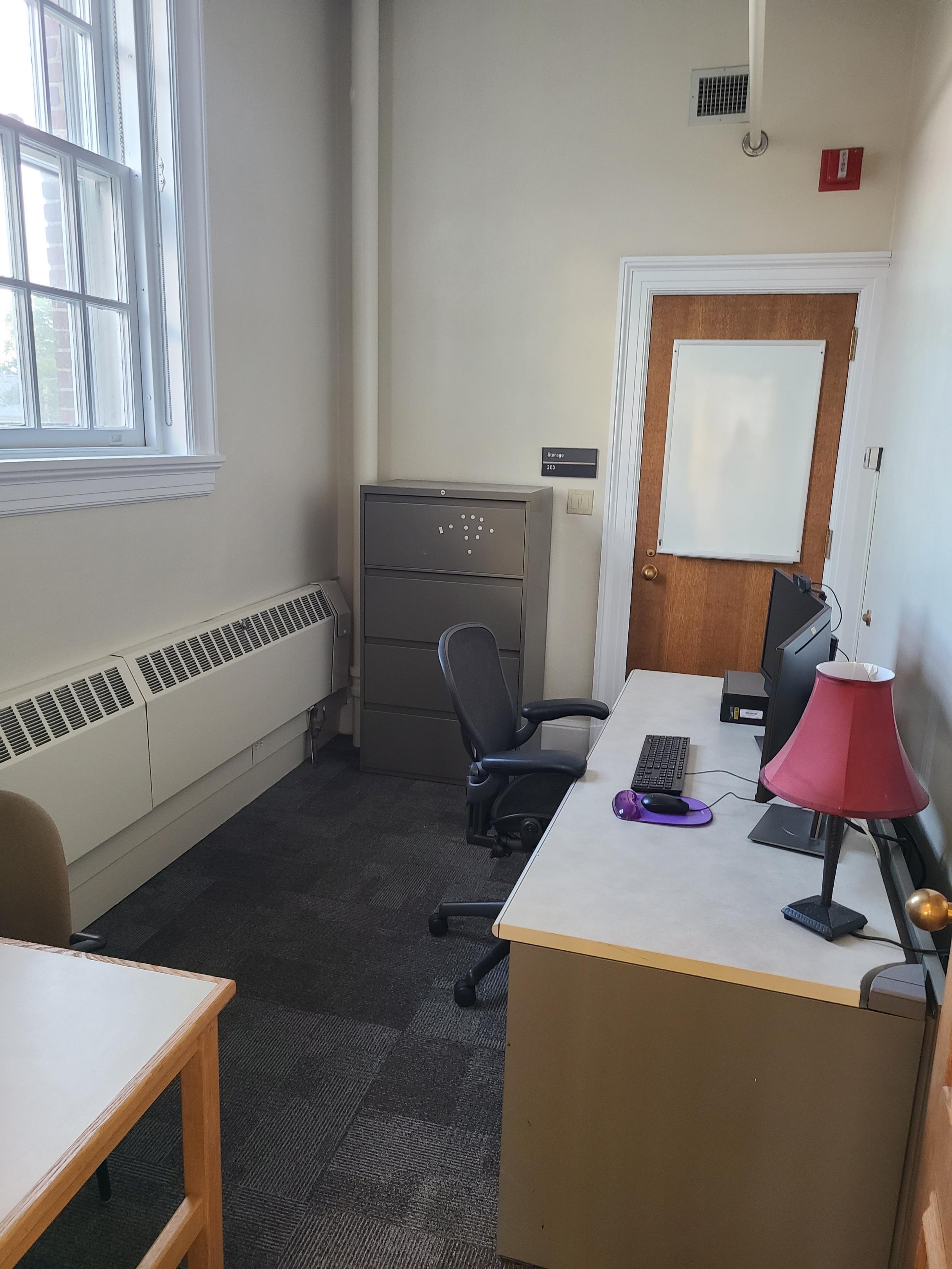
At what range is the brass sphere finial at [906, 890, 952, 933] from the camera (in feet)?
3.07

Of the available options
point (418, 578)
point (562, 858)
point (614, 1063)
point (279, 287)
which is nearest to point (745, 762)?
point (562, 858)

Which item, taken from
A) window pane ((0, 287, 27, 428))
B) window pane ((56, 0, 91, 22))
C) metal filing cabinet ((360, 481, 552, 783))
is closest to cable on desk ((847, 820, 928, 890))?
metal filing cabinet ((360, 481, 552, 783))

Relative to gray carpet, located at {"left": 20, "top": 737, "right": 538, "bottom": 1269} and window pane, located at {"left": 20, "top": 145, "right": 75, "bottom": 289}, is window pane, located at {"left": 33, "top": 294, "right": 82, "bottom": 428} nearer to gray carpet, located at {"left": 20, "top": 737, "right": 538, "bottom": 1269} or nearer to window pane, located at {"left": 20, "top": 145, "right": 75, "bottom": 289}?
window pane, located at {"left": 20, "top": 145, "right": 75, "bottom": 289}

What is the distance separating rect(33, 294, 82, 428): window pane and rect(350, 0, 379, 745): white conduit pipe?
4.19 ft

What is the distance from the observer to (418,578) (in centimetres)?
369

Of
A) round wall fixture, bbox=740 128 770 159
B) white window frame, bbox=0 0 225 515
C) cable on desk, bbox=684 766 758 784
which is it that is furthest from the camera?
round wall fixture, bbox=740 128 770 159

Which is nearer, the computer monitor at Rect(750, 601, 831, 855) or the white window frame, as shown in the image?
the computer monitor at Rect(750, 601, 831, 855)

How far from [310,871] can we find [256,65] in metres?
3.02

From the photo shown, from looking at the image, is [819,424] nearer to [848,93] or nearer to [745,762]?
[848,93]

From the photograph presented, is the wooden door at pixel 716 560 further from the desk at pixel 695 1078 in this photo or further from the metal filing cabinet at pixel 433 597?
the desk at pixel 695 1078

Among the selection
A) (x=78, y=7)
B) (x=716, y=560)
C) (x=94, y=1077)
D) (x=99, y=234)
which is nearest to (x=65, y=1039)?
(x=94, y=1077)

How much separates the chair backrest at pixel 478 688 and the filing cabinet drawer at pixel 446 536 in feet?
2.85

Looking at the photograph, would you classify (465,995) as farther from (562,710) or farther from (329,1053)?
(562,710)

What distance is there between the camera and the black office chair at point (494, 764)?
2.36 m
